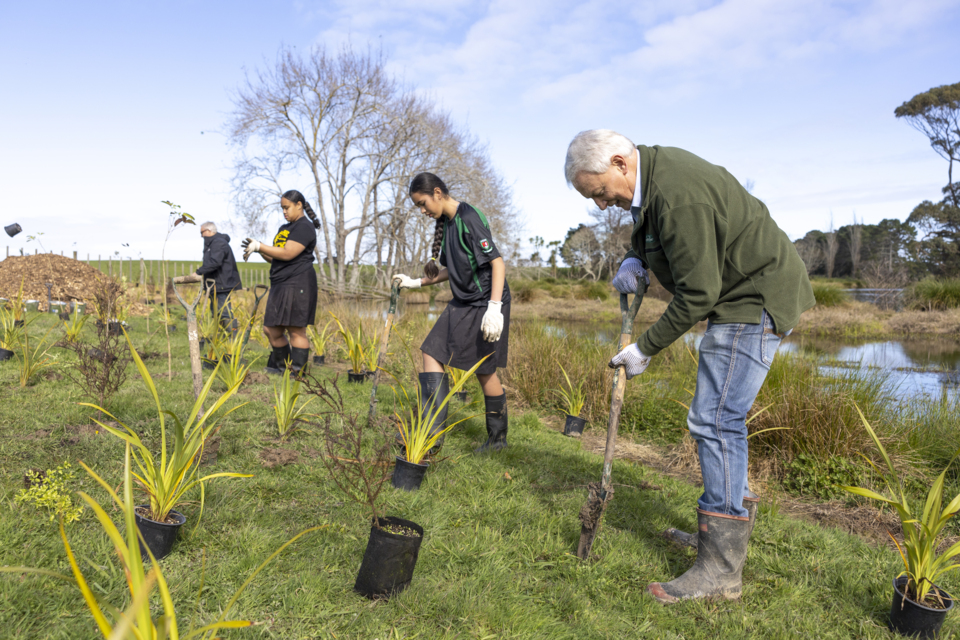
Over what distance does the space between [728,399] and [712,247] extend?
62 centimetres

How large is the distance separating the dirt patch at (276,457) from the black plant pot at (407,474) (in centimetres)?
69

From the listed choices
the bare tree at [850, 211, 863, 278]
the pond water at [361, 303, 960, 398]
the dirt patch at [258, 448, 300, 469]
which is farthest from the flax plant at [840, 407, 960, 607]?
the bare tree at [850, 211, 863, 278]

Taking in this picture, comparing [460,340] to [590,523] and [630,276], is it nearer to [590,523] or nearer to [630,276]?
[630,276]

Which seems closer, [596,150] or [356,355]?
[596,150]

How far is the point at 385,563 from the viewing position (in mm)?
2008

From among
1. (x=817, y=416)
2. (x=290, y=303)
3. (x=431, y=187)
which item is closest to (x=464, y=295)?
(x=431, y=187)

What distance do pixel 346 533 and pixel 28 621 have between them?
1.11m

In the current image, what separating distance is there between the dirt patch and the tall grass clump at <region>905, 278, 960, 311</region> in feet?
65.4

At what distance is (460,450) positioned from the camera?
3.84 metres

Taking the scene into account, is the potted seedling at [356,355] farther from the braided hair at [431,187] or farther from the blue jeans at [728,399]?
the blue jeans at [728,399]

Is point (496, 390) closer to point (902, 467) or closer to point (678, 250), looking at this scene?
point (678, 250)

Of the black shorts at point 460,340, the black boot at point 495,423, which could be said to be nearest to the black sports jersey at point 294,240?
the black shorts at point 460,340

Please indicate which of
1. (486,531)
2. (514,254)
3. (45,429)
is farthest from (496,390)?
(514,254)

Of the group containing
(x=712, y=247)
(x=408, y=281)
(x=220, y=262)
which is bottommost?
(x=408, y=281)
